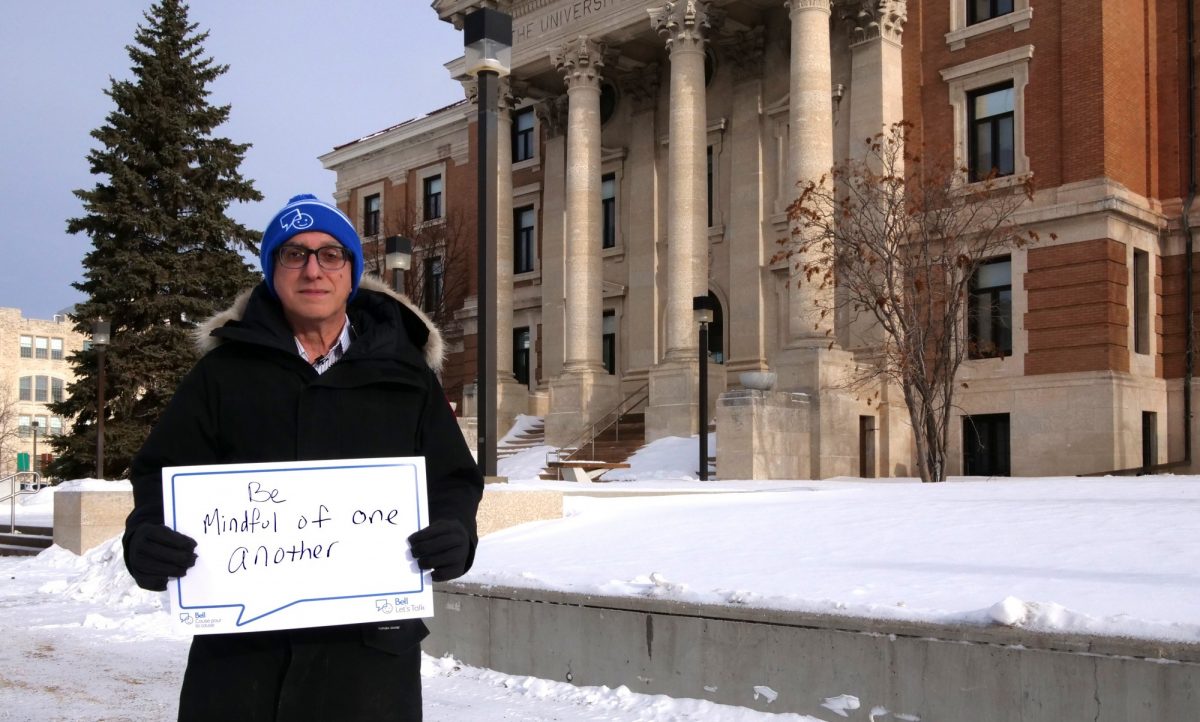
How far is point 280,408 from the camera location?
10.5 feet

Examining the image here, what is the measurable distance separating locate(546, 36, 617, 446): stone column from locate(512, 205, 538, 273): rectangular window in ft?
25.0

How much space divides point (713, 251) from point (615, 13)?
760cm

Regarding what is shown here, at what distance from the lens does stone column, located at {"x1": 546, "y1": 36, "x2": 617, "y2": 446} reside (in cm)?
3391

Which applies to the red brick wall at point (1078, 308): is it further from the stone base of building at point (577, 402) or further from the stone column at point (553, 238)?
the stone column at point (553, 238)

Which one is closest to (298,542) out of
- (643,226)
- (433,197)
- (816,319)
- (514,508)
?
(514,508)

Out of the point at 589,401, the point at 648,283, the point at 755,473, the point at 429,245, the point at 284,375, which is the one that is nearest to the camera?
the point at 284,375

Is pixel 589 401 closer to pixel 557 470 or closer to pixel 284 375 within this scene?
pixel 557 470

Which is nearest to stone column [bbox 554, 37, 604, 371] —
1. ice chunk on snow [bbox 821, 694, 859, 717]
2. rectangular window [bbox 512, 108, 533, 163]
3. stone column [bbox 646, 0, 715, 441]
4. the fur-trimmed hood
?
stone column [bbox 646, 0, 715, 441]

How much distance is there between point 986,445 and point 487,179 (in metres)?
19.6

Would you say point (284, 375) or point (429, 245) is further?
point (429, 245)

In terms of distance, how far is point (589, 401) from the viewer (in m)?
33.5

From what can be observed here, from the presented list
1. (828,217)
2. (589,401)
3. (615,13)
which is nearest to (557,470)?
(589,401)

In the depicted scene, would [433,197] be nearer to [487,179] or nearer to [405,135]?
[405,135]

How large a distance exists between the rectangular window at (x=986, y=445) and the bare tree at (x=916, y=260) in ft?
5.98
